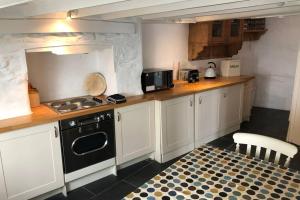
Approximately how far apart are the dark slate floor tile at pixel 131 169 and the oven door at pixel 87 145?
28 cm

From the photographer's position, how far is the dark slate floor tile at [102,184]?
262 centimetres

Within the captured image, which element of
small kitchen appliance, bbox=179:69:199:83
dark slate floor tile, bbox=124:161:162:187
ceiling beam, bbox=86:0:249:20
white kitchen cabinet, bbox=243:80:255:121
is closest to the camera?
ceiling beam, bbox=86:0:249:20

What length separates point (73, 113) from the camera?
2361 millimetres

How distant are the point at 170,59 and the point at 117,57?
1213 millimetres

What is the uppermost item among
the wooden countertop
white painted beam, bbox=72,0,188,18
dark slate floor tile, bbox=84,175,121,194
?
white painted beam, bbox=72,0,188,18

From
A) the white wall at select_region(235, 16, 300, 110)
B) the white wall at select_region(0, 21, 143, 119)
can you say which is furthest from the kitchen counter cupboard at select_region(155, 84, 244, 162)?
the white wall at select_region(235, 16, 300, 110)

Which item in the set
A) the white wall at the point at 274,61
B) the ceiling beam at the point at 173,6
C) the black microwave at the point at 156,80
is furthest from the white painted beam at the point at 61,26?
the white wall at the point at 274,61

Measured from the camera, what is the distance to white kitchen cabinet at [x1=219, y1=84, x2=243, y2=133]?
→ 12.1ft

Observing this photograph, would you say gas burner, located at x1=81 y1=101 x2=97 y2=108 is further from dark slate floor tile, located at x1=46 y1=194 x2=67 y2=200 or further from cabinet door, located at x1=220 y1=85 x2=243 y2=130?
cabinet door, located at x1=220 y1=85 x2=243 y2=130

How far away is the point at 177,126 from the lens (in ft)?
10.3

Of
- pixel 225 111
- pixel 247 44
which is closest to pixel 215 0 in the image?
pixel 225 111

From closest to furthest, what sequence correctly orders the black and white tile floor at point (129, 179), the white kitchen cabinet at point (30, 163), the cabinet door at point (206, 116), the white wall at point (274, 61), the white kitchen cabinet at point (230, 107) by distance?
the white kitchen cabinet at point (30, 163)
the black and white tile floor at point (129, 179)
the cabinet door at point (206, 116)
the white kitchen cabinet at point (230, 107)
the white wall at point (274, 61)

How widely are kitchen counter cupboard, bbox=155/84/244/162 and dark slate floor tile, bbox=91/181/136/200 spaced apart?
0.61m

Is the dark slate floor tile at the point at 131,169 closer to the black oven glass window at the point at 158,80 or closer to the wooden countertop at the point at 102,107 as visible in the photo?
the wooden countertop at the point at 102,107
